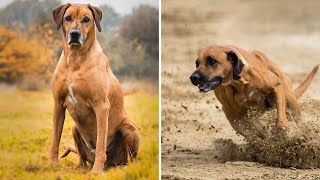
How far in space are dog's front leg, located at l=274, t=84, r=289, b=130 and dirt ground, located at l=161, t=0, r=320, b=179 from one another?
17cm

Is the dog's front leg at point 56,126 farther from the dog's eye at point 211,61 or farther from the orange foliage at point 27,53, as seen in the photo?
the dog's eye at point 211,61

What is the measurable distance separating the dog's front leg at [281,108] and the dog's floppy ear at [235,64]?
0.42 m

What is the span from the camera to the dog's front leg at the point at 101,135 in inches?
233

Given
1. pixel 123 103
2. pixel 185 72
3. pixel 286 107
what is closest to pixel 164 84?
pixel 185 72

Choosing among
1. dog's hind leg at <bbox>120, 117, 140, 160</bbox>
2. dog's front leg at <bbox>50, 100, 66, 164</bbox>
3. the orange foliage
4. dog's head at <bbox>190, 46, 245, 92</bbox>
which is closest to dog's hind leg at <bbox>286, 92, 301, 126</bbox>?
dog's head at <bbox>190, 46, 245, 92</bbox>

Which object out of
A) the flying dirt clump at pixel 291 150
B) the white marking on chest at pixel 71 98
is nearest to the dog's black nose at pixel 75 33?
the white marking on chest at pixel 71 98

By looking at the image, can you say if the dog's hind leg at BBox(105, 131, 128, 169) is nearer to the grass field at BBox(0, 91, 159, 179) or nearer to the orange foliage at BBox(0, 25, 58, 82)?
the grass field at BBox(0, 91, 159, 179)

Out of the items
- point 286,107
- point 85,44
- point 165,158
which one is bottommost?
point 165,158

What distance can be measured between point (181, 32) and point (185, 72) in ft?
3.99

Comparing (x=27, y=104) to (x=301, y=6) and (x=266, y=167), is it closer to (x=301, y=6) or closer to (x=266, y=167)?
(x=266, y=167)

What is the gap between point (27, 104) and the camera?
18.9 ft

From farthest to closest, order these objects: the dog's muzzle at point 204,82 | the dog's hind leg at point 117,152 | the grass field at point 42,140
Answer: the dog's muzzle at point 204,82, the dog's hind leg at point 117,152, the grass field at point 42,140

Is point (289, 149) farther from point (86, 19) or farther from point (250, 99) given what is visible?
point (86, 19)

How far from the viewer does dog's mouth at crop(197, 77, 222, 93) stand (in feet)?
25.0
